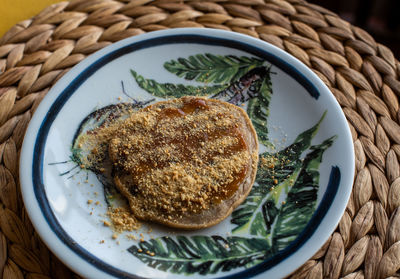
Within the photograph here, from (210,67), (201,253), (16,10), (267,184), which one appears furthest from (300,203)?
(16,10)

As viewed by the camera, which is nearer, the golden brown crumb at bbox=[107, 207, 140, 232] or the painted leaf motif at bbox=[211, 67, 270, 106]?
the golden brown crumb at bbox=[107, 207, 140, 232]

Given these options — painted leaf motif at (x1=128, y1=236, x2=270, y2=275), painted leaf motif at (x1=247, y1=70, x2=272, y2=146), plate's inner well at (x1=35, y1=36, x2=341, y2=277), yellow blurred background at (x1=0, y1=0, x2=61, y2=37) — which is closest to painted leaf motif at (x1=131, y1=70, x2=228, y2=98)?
plate's inner well at (x1=35, y1=36, x2=341, y2=277)

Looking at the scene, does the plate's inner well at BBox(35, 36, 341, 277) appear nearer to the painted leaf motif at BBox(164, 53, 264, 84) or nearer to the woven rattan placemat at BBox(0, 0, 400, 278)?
the painted leaf motif at BBox(164, 53, 264, 84)

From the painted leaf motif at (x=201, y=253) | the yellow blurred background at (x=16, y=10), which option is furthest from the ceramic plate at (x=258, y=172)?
the yellow blurred background at (x=16, y=10)

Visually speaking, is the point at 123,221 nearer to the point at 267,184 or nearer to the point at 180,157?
the point at 180,157

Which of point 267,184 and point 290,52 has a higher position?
point 290,52

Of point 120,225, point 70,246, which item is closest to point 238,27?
point 120,225

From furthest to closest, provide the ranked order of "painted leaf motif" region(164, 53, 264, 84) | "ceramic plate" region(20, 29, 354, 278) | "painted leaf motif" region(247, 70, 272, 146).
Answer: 1. "painted leaf motif" region(164, 53, 264, 84)
2. "painted leaf motif" region(247, 70, 272, 146)
3. "ceramic plate" region(20, 29, 354, 278)
